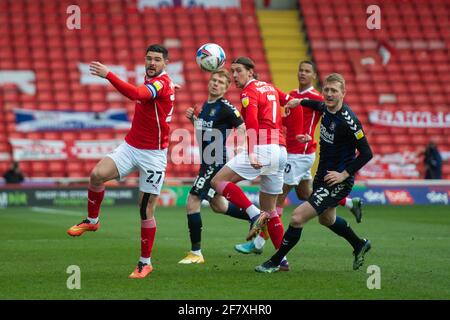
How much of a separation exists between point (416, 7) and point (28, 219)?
64.2ft

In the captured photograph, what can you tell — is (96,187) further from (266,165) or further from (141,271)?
(266,165)

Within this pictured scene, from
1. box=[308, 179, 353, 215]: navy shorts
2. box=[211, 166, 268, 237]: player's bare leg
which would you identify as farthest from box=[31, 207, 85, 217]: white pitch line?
box=[308, 179, 353, 215]: navy shorts

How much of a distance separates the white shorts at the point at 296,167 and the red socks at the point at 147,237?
151 inches

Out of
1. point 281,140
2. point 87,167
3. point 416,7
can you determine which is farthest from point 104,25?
point 281,140

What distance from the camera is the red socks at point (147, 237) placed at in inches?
384

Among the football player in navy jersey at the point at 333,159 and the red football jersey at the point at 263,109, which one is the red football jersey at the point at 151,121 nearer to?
the red football jersey at the point at 263,109

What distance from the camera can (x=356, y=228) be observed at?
1641 cm

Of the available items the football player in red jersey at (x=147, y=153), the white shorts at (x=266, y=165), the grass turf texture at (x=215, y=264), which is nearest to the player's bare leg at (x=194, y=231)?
the grass turf texture at (x=215, y=264)

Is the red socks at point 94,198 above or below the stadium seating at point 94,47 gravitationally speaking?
below

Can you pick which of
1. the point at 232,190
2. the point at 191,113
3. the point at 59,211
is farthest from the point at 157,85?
the point at 59,211

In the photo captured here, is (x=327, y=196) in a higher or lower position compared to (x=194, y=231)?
higher

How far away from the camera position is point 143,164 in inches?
388

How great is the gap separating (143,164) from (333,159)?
2.11 metres

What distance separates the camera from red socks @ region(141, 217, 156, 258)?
9.76 m
